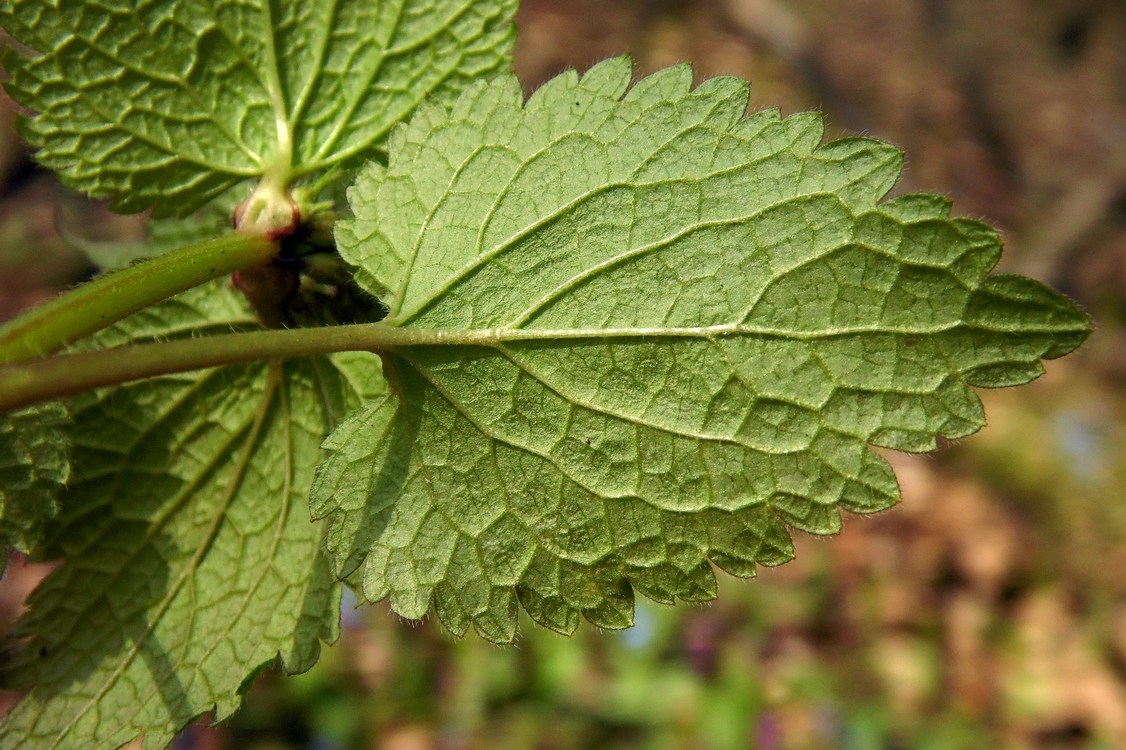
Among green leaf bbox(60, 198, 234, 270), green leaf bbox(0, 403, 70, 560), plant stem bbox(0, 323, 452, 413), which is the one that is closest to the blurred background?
green leaf bbox(60, 198, 234, 270)

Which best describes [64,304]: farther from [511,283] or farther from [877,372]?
[877,372]

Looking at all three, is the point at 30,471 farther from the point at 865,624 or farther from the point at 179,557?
the point at 865,624

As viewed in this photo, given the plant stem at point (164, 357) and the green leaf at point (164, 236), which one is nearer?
the plant stem at point (164, 357)

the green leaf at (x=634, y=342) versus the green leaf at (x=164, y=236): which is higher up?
the green leaf at (x=634, y=342)

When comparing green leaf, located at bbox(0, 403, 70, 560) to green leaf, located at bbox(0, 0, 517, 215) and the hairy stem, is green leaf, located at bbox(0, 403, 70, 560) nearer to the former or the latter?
the hairy stem

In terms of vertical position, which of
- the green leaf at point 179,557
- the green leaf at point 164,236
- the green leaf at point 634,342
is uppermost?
the green leaf at point 634,342

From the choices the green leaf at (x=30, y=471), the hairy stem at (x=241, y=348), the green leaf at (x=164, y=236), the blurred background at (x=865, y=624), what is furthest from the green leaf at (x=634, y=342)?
the blurred background at (x=865, y=624)

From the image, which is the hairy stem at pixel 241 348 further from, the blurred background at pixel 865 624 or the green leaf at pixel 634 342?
the blurred background at pixel 865 624
